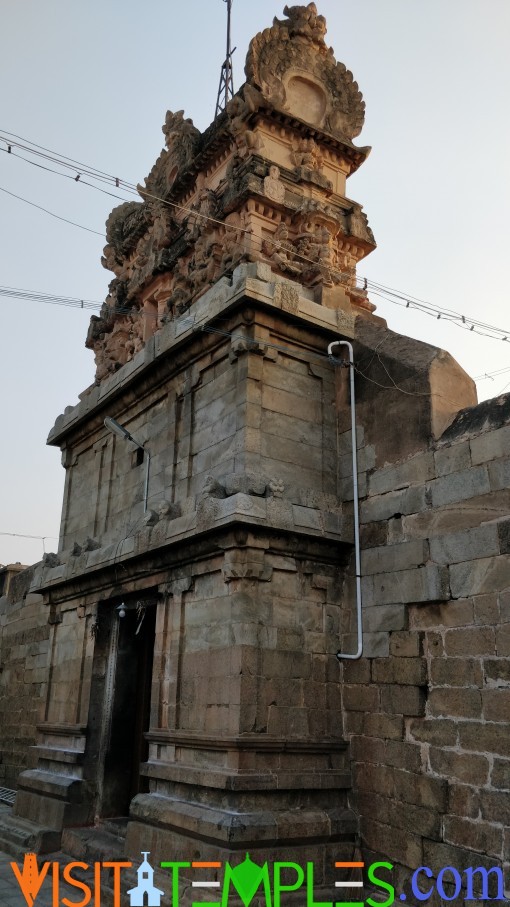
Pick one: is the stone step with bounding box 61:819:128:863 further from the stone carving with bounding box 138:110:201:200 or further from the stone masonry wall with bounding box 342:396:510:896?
the stone carving with bounding box 138:110:201:200

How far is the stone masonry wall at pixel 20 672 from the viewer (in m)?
16.2

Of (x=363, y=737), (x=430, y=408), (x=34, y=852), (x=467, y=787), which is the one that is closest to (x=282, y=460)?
(x=430, y=408)

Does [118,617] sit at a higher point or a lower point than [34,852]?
higher

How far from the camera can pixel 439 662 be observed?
794 cm

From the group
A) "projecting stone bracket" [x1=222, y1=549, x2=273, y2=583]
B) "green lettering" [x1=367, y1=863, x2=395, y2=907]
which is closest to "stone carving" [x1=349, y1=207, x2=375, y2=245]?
"projecting stone bracket" [x1=222, y1=549, x2=273, y2=583]

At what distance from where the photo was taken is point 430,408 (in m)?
8.86

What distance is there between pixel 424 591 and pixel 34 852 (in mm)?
7191

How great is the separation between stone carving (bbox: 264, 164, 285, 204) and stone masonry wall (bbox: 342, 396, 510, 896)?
490cm

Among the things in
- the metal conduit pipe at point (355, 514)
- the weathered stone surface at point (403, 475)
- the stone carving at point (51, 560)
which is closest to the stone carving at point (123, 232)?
the stone carving at point (51, 560)

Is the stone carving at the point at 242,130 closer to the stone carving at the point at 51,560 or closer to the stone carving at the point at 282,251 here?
the stone carving at the point at 282,251

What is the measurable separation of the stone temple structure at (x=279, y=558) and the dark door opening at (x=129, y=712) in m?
0.05

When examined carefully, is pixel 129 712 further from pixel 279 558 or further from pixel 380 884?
pixel 380 884

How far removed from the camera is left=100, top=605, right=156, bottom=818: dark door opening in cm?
1137

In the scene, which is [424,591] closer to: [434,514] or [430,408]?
[434,514]
